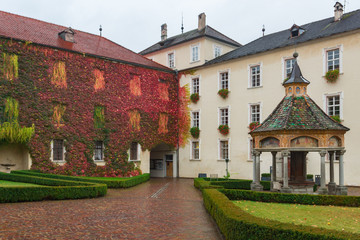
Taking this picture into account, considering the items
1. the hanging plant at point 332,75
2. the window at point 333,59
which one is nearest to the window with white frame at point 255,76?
the window at point 333,59

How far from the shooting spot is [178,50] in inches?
1538

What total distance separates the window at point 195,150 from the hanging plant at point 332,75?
13.4 meters

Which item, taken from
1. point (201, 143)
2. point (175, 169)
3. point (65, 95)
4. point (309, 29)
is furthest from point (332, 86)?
point (65, 95)

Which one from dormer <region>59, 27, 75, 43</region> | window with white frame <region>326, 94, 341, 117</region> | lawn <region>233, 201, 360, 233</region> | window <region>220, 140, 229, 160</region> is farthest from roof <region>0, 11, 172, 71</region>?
lawn <region>233, 201, 360, 233</region>

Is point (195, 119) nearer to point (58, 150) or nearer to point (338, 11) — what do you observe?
point (58, 150)

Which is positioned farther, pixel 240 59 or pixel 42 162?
pixel 240 59

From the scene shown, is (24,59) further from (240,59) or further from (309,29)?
(309,29)

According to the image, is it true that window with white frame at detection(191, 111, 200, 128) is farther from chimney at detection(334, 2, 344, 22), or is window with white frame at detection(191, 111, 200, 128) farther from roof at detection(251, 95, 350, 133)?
roof at detection(251, 95, 350, 133)

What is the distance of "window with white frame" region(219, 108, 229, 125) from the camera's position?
109 ft

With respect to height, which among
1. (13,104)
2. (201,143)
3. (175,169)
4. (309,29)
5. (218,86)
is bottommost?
(175,169)

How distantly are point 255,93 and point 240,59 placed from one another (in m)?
3.41

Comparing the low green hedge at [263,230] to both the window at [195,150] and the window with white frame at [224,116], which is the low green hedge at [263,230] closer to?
the window with white frame at [224,116]

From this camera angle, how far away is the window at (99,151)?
30.8 meters

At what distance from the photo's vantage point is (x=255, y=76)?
31.3 m
